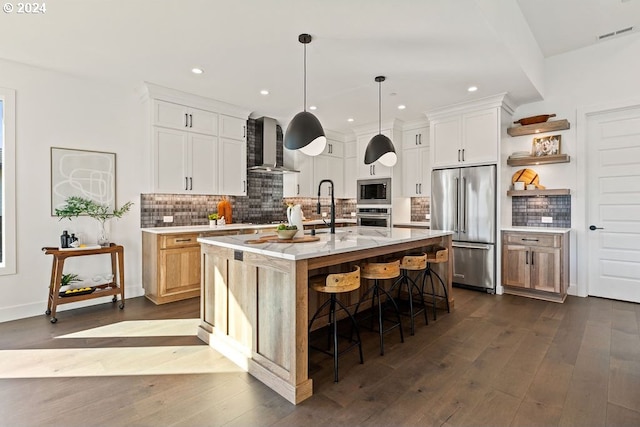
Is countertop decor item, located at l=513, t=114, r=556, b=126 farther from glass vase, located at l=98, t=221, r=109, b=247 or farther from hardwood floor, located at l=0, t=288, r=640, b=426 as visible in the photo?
glass vase, located at l=98, t=221, r=109, b=247

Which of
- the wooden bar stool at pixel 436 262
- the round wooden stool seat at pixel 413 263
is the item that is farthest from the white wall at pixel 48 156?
the wooden bar stool at pixel 436 262

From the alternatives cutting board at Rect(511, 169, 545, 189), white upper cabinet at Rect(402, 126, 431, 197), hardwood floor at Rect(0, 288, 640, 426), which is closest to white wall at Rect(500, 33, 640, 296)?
cutting board at Rect(511, 169, 545, 189)

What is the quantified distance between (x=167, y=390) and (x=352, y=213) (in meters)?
5.42

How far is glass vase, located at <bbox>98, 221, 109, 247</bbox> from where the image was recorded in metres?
3.83

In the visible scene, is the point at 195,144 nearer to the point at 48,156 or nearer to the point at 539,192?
the point at 48,156

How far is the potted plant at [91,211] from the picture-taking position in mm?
3594

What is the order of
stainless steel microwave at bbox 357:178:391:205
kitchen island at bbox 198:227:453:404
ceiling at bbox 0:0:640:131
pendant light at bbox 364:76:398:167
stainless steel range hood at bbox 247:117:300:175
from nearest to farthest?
1. kitchen island at bbox 198:227:453:404
2. ceiling at bbox 0:0:640:131
3. pendant light at bbox 364:76:398:167
4. stainless steel range hood at bbox 247:117:300:175
5. stainless steel microwave at bbox 357:178:391:205

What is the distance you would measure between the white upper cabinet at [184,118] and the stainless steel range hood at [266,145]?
0.87m

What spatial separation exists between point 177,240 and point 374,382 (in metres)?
2.99

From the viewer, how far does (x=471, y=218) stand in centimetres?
471

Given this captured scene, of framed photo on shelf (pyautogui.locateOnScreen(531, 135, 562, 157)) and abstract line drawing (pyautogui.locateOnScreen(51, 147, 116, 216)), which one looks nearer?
abstract line drawing (pyautogui.locateOnScreen(51, 147, 116, 216))

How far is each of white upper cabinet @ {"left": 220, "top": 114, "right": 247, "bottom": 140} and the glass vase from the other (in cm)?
202

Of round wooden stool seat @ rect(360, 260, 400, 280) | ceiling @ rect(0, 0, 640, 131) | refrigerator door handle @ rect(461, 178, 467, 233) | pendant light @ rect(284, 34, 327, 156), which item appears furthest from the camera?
refrigerator door handle @ rect(461, 178, 467, 233)

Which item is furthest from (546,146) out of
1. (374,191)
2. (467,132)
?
(374,191)
